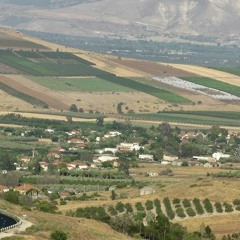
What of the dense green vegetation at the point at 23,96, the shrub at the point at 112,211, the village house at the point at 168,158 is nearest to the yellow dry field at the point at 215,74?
the dense green vegetation at the point at 23,96

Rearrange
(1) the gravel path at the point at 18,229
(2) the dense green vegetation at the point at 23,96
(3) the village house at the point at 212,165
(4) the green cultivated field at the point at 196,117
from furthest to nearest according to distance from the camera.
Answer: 1. (2) the dense green vegetation at the point at 23,96
2. (4) the green cultivated field at the point at 196,117
3. (3) the village house at the point at 212,165
4. (1) the gravel path at the point at 18,229

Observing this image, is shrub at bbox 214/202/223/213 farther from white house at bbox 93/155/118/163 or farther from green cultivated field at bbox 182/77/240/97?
green cultivated field at bbox 182/77/240/97

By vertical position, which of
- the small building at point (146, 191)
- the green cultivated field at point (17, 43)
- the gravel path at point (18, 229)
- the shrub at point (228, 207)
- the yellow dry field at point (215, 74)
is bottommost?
the yellow dry field at point (215, 74)

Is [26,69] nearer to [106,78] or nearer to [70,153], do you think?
[106,78]

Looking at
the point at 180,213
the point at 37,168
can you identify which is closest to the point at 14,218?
the point at 180,213

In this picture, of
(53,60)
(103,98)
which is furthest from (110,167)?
(53,60)

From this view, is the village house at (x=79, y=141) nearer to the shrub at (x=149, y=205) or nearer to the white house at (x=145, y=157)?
the white house at (x=145, y=157)
